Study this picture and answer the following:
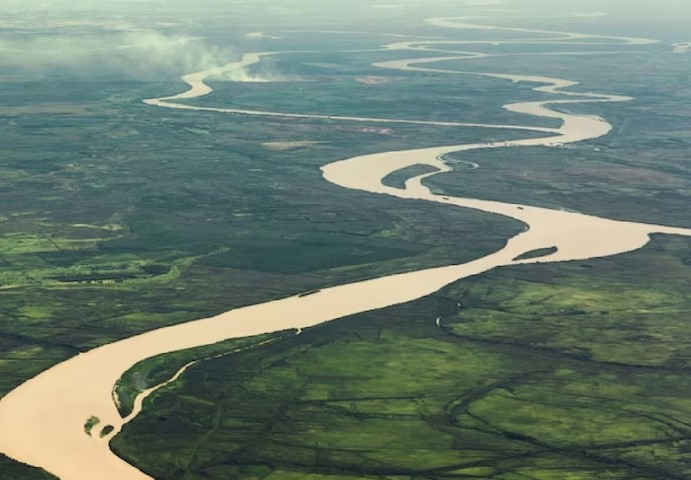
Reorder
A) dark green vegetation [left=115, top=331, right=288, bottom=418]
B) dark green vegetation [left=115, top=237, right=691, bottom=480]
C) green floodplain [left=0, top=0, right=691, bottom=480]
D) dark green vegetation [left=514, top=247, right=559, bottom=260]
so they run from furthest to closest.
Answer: dark green vegetation [left=514, top=247, right=559, bottom=260] < dark green vegetation [left=115, top=331, right=288, bottom=418] < green floodplain [left=0, top=0, right=691, bottom=480] < dark green vegetation [left=115, top=237, right=691, bottom=480]

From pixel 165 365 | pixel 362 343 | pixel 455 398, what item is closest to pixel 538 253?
pixel 362 343

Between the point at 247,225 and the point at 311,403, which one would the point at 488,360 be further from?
the point at 247,225

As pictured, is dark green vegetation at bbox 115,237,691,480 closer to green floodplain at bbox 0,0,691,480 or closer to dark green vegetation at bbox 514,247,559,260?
green floodplain at bbox 0,0,691,480

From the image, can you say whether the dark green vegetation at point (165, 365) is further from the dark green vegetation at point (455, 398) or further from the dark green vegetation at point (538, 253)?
the dark green vegetation at point (538, 253)

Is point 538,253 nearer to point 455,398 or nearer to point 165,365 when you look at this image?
point 455,398

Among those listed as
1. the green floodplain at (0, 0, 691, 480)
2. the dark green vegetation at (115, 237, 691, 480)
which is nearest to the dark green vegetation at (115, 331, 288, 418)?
the green floodplain at (0, 0, 691, 480)

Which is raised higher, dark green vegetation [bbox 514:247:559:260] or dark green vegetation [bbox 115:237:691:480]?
dark green vegetation [bbox 115:237:691:480]

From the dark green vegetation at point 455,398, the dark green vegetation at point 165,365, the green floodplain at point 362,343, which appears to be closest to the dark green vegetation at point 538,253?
the green floodplain at point 362,343

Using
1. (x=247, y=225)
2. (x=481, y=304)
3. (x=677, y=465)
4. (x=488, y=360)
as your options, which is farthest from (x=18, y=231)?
(x=677, y=465)
